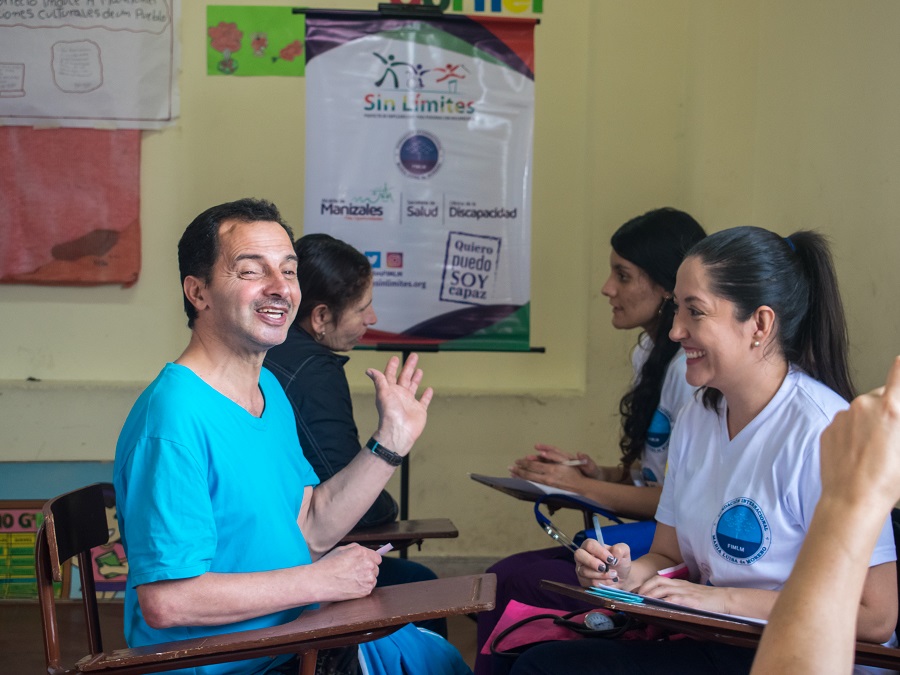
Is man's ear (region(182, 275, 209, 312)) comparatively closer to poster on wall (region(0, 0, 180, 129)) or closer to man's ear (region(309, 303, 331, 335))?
man's ear (region(309, 303, 331, 335))

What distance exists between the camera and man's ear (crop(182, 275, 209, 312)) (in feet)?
5.82

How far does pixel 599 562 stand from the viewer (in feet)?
5.97

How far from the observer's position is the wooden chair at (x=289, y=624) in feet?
4.70

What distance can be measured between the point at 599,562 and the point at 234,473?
2.45ft

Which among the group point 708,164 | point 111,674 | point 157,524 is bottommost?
point 111,674

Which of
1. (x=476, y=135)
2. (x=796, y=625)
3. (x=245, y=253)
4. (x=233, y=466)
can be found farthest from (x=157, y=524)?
(x=476, y=135)

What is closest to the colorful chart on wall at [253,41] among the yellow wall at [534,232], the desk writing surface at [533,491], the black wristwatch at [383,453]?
the yellow wall at [534,232]

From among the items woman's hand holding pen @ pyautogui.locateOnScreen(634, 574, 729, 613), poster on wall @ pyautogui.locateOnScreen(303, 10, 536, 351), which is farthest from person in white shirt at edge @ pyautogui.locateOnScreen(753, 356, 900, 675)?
poster on wall @ pyautogui.locateOnScreen(303, 10, 536, 351)

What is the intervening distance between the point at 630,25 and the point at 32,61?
252 cm

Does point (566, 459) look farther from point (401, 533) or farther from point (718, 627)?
point (718, 627)

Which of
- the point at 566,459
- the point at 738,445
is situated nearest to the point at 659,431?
the point at 566,459

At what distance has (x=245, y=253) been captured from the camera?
1.80m

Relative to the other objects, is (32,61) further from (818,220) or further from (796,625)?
(796,625)

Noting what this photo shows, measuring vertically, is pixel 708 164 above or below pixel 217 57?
below
